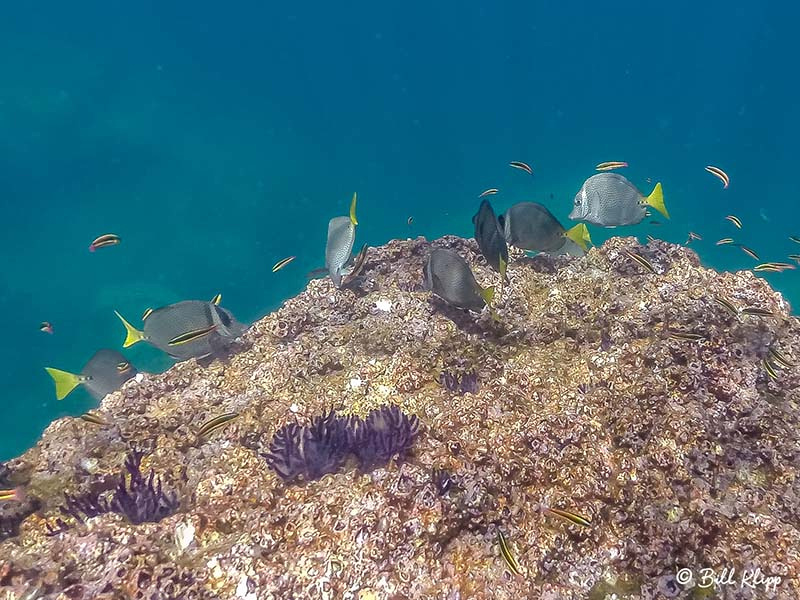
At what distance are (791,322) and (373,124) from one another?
5369 cm

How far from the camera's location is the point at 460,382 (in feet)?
12.6

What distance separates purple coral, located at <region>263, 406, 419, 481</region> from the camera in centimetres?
308

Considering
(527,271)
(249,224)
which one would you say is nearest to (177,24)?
(249,224)

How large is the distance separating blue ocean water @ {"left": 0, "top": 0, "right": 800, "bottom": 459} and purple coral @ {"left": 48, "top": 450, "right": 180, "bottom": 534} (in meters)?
15.1

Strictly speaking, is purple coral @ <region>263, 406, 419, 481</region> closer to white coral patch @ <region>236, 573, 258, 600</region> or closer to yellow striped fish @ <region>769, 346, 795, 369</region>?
white coral patch @ <region>236, 573, 258, 600</region>

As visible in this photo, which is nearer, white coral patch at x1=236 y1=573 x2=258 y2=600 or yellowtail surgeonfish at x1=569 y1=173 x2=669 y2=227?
white coral patch at x1=236 y1=573 x2=258 y2=600

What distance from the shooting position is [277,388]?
3.94 m

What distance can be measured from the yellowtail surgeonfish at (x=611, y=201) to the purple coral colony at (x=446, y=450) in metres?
0.04

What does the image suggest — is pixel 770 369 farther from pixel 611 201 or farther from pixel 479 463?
pixel 479 463

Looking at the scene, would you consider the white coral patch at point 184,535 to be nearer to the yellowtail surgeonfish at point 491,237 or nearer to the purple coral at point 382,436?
the purple coral at point 382,436

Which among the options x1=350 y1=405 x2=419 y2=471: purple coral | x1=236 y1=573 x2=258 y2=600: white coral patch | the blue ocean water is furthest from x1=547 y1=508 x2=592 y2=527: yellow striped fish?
the blue ocean water

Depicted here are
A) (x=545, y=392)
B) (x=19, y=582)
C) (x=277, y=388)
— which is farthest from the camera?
(x=277, y=388)

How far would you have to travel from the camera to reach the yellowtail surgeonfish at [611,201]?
15.2 ft

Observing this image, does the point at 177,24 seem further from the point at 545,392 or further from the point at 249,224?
the point at 545,392
